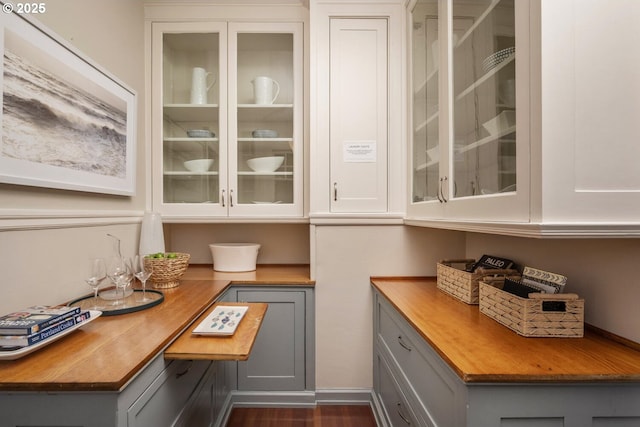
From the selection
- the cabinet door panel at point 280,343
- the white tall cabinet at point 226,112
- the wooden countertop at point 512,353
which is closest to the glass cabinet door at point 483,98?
the wooden countertop at point 512,353

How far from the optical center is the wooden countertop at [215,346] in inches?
37.8

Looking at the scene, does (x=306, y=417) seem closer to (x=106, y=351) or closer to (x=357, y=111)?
(x=106, y=351)

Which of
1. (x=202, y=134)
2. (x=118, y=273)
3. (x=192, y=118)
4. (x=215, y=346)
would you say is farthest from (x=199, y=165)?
(x=215, y=346)

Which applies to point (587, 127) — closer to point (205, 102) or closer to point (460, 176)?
point (460, 176)

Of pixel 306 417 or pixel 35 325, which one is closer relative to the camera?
pixel 35 325

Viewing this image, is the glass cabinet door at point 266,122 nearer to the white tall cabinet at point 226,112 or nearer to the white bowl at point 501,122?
the white tall cabinet at point 226,112

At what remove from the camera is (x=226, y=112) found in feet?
6.62

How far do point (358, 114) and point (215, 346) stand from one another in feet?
4.79

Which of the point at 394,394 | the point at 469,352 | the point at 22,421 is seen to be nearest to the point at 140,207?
the point at 22,421

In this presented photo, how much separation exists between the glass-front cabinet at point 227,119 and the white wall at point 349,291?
38cm

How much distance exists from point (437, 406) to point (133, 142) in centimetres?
199

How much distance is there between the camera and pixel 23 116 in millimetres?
1122

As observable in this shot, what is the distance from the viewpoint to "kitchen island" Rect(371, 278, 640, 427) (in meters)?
0.77

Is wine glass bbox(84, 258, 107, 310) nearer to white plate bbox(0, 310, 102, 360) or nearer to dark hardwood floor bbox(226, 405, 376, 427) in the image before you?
white plate bbox(0, 310, 102, 360)
